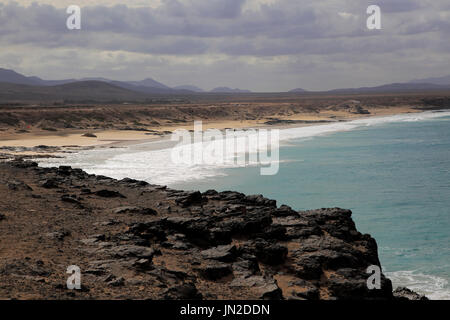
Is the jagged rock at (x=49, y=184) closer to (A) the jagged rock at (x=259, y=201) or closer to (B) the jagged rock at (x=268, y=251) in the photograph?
(A) the jagged rock at (x=259, y=201)

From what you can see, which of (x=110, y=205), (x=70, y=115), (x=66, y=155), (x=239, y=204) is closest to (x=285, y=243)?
(x=239, y=204)

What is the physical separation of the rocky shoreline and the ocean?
3254 millimetres

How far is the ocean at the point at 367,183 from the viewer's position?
17.1 metres

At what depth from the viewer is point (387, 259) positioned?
55.0ft

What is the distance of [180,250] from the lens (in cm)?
1231

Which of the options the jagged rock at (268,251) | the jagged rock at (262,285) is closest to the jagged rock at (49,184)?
the jagged rock at (268,251)

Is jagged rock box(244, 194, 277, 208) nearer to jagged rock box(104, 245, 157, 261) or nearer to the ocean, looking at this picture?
the ocean

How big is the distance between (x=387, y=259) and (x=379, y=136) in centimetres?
4663

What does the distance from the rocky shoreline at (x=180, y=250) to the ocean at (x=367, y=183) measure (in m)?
3.25

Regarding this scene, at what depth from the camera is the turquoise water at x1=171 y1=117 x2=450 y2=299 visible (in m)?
16.6

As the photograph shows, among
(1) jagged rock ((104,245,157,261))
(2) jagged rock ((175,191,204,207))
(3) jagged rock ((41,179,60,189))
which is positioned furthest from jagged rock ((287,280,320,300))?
(3) jagged rock ((41,179,60,189))

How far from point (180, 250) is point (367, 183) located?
1997 cm
